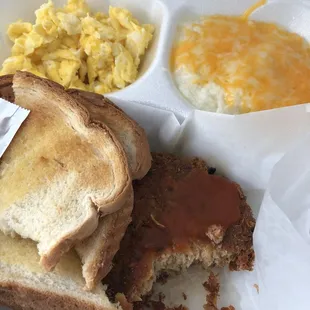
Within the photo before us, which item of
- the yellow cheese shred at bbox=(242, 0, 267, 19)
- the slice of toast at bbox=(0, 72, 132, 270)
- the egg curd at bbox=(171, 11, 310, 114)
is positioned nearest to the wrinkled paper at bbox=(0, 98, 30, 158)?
the slice of toast at bbox=(0, 72, 132, 270)

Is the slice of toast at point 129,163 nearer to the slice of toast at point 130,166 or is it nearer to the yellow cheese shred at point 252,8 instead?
the slice of toast at point 130,166

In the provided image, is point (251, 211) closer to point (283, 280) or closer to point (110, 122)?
point (283, 280)

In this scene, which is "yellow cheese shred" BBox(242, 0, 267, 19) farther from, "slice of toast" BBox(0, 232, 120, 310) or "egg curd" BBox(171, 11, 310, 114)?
"slice of toast" BBox(0, 232, 120, 310)

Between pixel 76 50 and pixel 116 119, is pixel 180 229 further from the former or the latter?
pixel 76 50

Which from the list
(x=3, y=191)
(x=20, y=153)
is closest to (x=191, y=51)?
(x=20, y=153)

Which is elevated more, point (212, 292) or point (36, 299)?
point (36, 299)

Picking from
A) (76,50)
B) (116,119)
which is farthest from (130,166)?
(76,50)

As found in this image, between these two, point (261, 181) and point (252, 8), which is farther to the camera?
point (252, 8)

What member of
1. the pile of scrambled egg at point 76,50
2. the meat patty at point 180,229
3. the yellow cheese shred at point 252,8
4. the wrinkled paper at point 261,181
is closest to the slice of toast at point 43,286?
the meat patty at point 180,229
